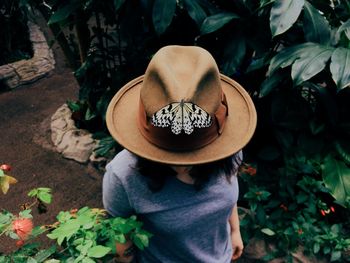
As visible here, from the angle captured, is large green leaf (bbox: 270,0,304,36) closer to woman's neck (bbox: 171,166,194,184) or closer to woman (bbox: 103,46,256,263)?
woman (bbox: 103,46,256,263)

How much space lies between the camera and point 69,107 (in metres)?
3.74

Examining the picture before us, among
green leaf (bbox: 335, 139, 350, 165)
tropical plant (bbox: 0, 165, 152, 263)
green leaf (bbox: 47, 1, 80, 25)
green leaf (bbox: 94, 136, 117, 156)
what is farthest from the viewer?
green leaf (bbox: 94, 136, 117, 156)

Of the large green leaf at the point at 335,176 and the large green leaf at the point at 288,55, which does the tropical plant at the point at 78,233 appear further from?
the large green leaf at the point at 335,176

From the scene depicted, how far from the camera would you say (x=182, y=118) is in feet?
3.08

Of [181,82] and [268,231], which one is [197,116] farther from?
[268,231]

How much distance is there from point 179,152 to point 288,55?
93 centimetres

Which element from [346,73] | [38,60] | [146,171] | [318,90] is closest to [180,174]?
[146,171]

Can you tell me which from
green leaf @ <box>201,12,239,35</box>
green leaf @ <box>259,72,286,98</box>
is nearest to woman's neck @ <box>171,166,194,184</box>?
green leaf @ <box>259,72,286,98</box>

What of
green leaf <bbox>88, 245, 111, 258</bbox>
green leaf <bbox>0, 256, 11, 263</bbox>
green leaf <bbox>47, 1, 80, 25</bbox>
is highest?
green leaf <bbox>47, 1, 80, 25</bbox>

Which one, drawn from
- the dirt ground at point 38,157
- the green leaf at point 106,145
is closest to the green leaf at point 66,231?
the green leaf at point 106,145

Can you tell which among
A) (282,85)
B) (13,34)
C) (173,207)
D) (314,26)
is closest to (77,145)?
(282,85)

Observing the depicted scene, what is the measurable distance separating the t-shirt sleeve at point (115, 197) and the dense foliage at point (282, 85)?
882 mm

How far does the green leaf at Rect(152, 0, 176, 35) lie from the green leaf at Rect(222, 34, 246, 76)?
379 millimetres

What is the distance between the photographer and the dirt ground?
3.16 m
